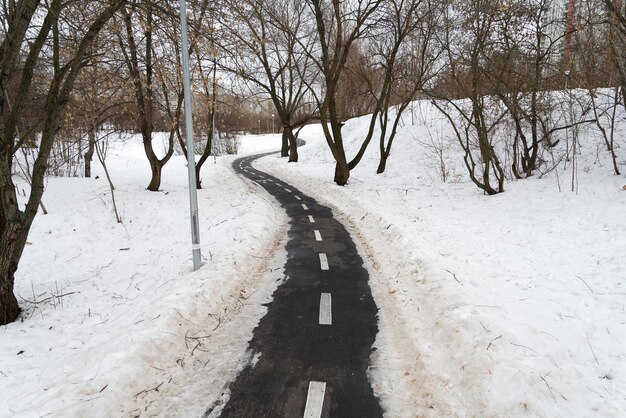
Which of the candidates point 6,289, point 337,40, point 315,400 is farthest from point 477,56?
point 6,289

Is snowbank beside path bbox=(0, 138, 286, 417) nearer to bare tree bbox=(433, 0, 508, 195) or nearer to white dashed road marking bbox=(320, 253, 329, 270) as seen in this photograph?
white dashed road marking bbox=(320, 253, 329, 270)

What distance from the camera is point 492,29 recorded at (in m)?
12.5

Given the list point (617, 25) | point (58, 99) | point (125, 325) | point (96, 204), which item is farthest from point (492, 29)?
point (96, 204)

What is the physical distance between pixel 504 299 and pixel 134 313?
5.64 m

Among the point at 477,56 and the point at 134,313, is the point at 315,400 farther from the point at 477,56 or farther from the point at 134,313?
the point at 477,56

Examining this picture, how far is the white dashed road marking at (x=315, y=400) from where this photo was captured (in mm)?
3637

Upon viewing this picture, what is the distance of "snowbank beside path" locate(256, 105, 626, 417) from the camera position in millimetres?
3824

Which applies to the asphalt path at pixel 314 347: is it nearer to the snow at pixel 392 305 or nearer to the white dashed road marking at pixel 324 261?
the white dashed road marking at pixel 324 261

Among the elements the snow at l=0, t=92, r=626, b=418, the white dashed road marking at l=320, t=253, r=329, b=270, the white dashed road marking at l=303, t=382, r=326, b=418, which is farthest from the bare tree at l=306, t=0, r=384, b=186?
the white dashed road marking at l=303, t=382, r=326, b=418

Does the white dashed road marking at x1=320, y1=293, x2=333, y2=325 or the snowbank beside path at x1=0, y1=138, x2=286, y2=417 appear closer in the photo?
the snowbank beside path at x1=0, y1=138, x2=286, y2=417

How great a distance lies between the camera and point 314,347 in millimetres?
4809

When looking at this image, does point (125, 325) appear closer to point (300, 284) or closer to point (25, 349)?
point (25, 349)

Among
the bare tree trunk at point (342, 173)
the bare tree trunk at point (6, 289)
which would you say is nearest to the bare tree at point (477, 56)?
the bare tree trunk at point (342, 173)

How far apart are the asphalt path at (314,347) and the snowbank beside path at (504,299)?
29cm
